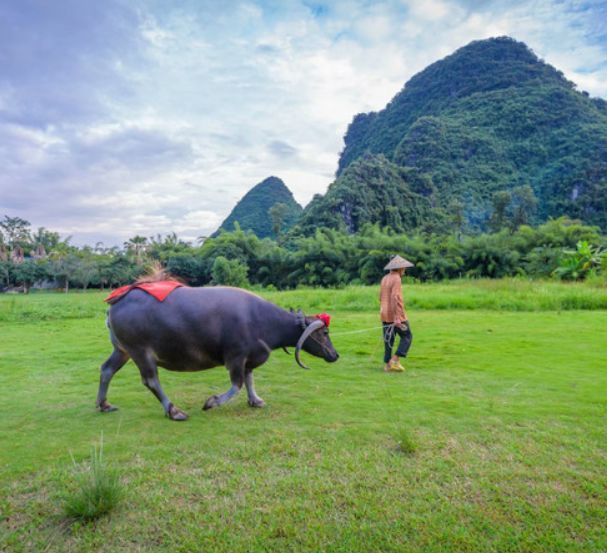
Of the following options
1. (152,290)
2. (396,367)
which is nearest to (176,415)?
(152,290)

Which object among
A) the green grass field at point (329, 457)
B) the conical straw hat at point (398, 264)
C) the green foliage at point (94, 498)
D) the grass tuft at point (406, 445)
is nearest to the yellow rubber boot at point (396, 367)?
the green grass field at point (329, 457)

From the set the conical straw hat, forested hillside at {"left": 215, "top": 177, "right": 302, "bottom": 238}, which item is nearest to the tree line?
the conical straw hat

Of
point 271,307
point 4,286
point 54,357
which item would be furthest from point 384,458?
point 4,286

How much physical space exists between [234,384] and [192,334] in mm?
651

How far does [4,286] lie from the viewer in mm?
39375

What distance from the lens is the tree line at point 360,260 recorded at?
2594 cm

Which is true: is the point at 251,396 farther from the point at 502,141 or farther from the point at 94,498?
the point at 502,141

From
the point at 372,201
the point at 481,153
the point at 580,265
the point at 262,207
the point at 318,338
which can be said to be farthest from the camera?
the point at 262,207

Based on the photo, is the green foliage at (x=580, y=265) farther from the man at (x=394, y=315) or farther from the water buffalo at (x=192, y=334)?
the water buffalo at (x=192, y=334)

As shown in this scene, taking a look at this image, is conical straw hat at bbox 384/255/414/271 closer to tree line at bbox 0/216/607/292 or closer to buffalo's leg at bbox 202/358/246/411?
buffalo's leg at bbox 202/358/246/411

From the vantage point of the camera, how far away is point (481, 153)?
7238 centimetres

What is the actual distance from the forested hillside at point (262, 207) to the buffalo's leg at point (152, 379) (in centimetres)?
7149

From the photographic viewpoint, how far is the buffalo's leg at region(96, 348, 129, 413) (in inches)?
177

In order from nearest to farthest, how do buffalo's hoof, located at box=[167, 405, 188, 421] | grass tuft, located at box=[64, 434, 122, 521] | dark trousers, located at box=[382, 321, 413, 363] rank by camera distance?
grass tuft, located at box=[64, 434, 122, 521] < buffalo's hoof, located at box=[167, 405, 188, 421] < dark trousers, located at box=[382, 321, 413, 363]
